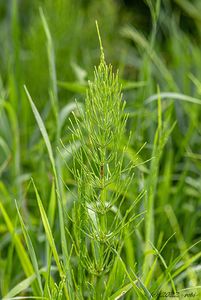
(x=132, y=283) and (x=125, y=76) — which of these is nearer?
(x=132, y=283)

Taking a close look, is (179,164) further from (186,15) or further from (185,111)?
(186,15)

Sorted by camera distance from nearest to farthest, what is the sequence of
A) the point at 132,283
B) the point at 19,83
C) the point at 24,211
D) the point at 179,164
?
the point at 132,283, the point at 24,211, the point at 179,164, the point at 19,83

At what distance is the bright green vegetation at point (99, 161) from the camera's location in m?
1.06

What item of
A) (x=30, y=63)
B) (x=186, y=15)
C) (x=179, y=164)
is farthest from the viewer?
(x=186, y=15)

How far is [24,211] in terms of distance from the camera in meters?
1.62

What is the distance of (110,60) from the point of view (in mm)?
2529

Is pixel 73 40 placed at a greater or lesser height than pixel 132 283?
greater

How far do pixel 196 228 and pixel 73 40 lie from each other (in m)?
0.92

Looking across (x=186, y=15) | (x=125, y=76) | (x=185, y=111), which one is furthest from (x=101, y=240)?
(x=186, y=15)

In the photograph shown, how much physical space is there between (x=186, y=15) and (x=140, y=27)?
21 centimetres

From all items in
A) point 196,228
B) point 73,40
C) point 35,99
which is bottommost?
point 196,228

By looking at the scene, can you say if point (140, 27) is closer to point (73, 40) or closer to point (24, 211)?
point (73, 40)

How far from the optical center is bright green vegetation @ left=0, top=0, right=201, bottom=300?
1.06 m

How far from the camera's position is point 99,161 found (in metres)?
1.04
